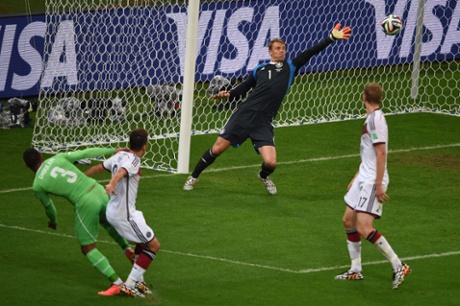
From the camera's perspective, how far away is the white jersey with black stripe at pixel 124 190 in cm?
1081

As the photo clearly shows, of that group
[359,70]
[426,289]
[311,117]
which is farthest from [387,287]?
[359,70]

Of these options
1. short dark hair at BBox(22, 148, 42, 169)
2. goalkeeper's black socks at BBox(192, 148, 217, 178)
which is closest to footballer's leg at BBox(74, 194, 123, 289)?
short dark hair at BBox(22, 148, 42, 169)

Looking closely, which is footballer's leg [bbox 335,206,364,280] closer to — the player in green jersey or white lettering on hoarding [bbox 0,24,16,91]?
the player in green jersey

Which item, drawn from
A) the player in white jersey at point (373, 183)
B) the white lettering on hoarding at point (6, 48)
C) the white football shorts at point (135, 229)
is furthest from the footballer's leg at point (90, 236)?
the white lettering on hoarding at point (6, 48)

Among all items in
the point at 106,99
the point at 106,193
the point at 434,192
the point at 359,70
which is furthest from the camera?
the point at 359,70

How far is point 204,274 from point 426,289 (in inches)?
90.1

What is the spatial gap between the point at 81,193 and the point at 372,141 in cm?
291

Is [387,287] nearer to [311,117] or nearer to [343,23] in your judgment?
[311,117]

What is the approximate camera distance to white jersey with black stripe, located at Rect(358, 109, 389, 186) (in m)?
11.1

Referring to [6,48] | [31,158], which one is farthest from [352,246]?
[6,48]

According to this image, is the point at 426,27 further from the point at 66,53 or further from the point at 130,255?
the point at 130,255

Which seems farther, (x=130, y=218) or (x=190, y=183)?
(x=190, y=183)

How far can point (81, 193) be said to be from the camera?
36.3ft

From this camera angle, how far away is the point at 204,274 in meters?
11.8
